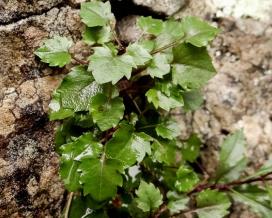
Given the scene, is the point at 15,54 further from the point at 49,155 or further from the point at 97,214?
the point at 97,214

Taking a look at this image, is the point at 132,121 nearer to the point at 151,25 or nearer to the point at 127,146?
the point at 127,146

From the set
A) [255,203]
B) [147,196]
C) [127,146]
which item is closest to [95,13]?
[127,146]

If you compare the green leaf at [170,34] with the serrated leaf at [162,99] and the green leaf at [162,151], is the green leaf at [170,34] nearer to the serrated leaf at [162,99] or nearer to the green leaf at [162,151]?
the serrated leaf at [162,99]

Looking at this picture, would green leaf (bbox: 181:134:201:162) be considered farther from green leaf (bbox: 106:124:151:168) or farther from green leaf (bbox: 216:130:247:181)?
green leaf (bbox: 106:124:151:168)

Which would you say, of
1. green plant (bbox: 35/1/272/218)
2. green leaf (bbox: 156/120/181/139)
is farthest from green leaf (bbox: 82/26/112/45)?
green leaf (bbox: 156/120/181/139)

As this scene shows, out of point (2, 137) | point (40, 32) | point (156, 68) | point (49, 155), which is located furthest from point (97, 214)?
point (40, 32)

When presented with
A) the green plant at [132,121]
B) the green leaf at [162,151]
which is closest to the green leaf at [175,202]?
the green plant at [132,121]
